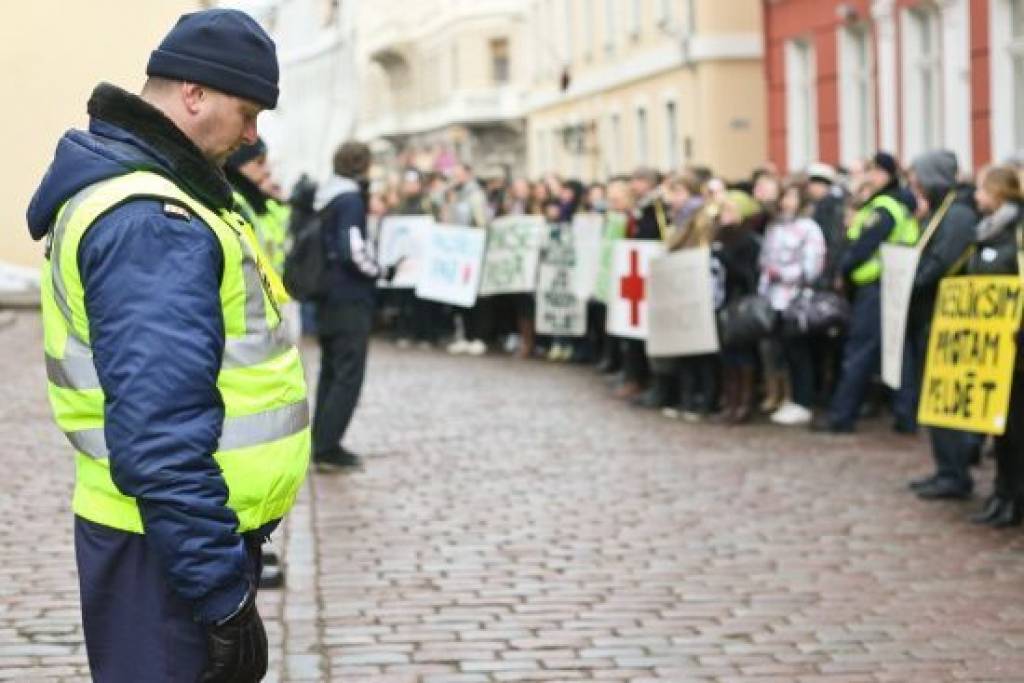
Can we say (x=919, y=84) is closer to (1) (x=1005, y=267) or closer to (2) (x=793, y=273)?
(2) (x=793, y=273)

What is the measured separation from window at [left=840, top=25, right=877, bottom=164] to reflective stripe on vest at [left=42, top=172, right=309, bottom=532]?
2344 cm

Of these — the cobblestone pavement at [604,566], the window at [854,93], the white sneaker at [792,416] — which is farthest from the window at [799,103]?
the cobblestone pavement at [604,566]

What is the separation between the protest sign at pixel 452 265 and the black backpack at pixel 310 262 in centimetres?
1129

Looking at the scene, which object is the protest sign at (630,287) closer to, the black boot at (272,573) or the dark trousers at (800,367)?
the dark trousers at (800,367)

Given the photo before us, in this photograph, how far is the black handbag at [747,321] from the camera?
15.7m

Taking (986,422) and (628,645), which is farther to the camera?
(986,422)

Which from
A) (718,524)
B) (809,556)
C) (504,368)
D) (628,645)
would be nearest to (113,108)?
(628,645)

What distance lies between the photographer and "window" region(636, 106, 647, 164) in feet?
133

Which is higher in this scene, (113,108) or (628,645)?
(113,108)

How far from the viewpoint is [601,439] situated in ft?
49.3

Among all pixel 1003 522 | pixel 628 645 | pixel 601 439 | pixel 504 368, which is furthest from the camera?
pixel 504 368

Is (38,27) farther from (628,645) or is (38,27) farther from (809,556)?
(809,556)

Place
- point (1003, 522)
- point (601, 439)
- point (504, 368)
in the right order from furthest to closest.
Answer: point (504, 368) → point (601, 439) → point (1003, 522)

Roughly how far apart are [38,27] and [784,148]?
26.7m
